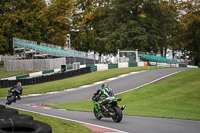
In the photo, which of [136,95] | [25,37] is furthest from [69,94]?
[25,37]

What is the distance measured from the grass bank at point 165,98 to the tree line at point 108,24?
A: 30079 mm

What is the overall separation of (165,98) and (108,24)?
41.3 metres

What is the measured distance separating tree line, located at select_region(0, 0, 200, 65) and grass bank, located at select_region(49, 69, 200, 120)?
30079 mm

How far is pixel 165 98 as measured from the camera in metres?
20.8

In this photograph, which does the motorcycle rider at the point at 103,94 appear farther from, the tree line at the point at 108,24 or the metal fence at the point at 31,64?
the tree line at the point at 108,24

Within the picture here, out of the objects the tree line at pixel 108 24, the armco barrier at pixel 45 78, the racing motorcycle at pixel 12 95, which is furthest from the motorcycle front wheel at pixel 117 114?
the tree line at pixel 108 24

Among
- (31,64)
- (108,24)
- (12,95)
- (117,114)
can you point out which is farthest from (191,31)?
(117,114)

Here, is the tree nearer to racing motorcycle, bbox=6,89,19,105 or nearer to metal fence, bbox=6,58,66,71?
metal fence, bbox=6,58,66,71

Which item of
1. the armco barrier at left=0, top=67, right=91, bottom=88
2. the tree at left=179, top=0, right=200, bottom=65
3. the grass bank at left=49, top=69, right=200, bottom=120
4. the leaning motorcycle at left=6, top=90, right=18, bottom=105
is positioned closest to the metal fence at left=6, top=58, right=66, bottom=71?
the armco barrier at left=0, top=67, right=91, bottom=88

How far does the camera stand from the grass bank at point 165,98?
16672 millimetres

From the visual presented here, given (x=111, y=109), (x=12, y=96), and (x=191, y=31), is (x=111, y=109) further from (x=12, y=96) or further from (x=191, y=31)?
(x=191, y=31)

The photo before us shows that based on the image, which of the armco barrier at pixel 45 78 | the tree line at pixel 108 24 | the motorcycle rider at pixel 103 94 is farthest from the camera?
the tree line at pixel 108 24

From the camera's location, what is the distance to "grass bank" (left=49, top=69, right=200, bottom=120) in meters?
16.7

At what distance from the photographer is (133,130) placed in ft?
33.2
